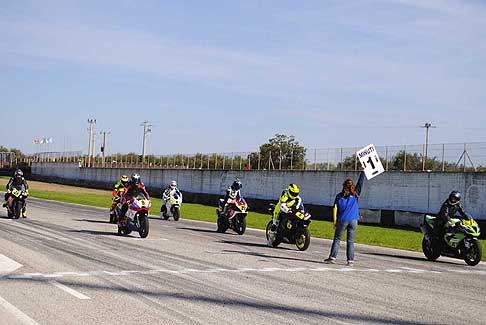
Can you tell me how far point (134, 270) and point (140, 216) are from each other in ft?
24.2

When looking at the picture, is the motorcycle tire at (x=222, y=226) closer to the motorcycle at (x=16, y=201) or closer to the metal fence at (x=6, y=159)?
the motorcycle at (x=16, y=201)

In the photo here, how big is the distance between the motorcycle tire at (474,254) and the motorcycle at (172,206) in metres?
16.8

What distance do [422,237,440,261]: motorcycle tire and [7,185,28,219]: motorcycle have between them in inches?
597

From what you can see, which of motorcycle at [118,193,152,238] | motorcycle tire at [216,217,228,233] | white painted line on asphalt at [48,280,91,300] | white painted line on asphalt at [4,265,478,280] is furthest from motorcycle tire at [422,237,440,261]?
white painted line on asphalt at [48,280,91,300]

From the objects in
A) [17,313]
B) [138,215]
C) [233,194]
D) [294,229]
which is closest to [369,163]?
[294,229]

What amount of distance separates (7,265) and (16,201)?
13.9 metres

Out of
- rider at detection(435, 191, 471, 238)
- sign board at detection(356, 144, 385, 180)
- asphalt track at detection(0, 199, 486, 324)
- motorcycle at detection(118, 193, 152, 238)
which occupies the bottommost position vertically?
asphalt track at detection(0, 199, 486, 324)

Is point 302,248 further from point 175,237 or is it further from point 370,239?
point 370,239

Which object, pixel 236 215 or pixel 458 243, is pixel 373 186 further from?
pixel 458 243

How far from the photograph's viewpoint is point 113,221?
86.0ft

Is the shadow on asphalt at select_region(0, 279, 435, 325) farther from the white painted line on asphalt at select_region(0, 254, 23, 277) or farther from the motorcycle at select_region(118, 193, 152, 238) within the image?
the motorcycle at select_region(118, 193, 152, 238)

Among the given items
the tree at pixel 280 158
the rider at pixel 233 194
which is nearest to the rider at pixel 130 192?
the rider at pixel 233 194

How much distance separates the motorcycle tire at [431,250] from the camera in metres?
17.4

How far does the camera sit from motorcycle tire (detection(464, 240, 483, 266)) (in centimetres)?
1648
